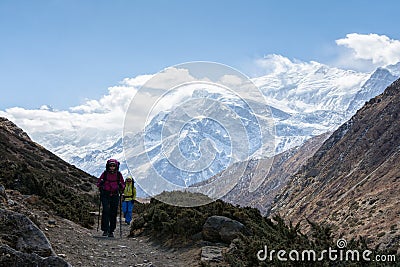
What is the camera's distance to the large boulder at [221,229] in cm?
1190

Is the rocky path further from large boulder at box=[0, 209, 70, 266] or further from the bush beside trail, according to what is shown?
large boulder at box=[0, 209, 70, 266]

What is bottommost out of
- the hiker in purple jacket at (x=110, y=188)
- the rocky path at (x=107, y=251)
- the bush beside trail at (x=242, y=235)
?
the rocky path at (x=107, y=251)

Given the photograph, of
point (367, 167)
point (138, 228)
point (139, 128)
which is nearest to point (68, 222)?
point (138, 228)

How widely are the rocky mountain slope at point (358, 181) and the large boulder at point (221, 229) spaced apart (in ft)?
150

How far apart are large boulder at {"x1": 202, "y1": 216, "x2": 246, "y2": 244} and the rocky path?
69 centimetres

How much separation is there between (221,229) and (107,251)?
118 inches

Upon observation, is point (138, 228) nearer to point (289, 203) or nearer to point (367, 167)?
point (367, 167)

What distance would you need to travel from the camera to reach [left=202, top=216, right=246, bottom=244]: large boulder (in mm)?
11898

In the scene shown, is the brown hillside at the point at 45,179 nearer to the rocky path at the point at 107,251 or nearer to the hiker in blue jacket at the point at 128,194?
the hiker in blue jacket at the point at 128,194

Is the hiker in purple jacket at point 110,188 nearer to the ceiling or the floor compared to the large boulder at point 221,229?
nearer to the ceiling

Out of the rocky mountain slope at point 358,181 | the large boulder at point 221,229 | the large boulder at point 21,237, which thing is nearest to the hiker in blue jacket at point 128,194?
the large boulder at point 221,229

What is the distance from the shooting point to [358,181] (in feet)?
309

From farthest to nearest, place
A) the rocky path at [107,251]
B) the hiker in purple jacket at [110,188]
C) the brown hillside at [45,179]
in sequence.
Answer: the brown hillside at [45,179], the hiker in purple jacket at [110,188], the rocky path at [107,251]

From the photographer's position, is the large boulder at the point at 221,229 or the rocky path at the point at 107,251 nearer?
the rocky path at the point at 107,251
